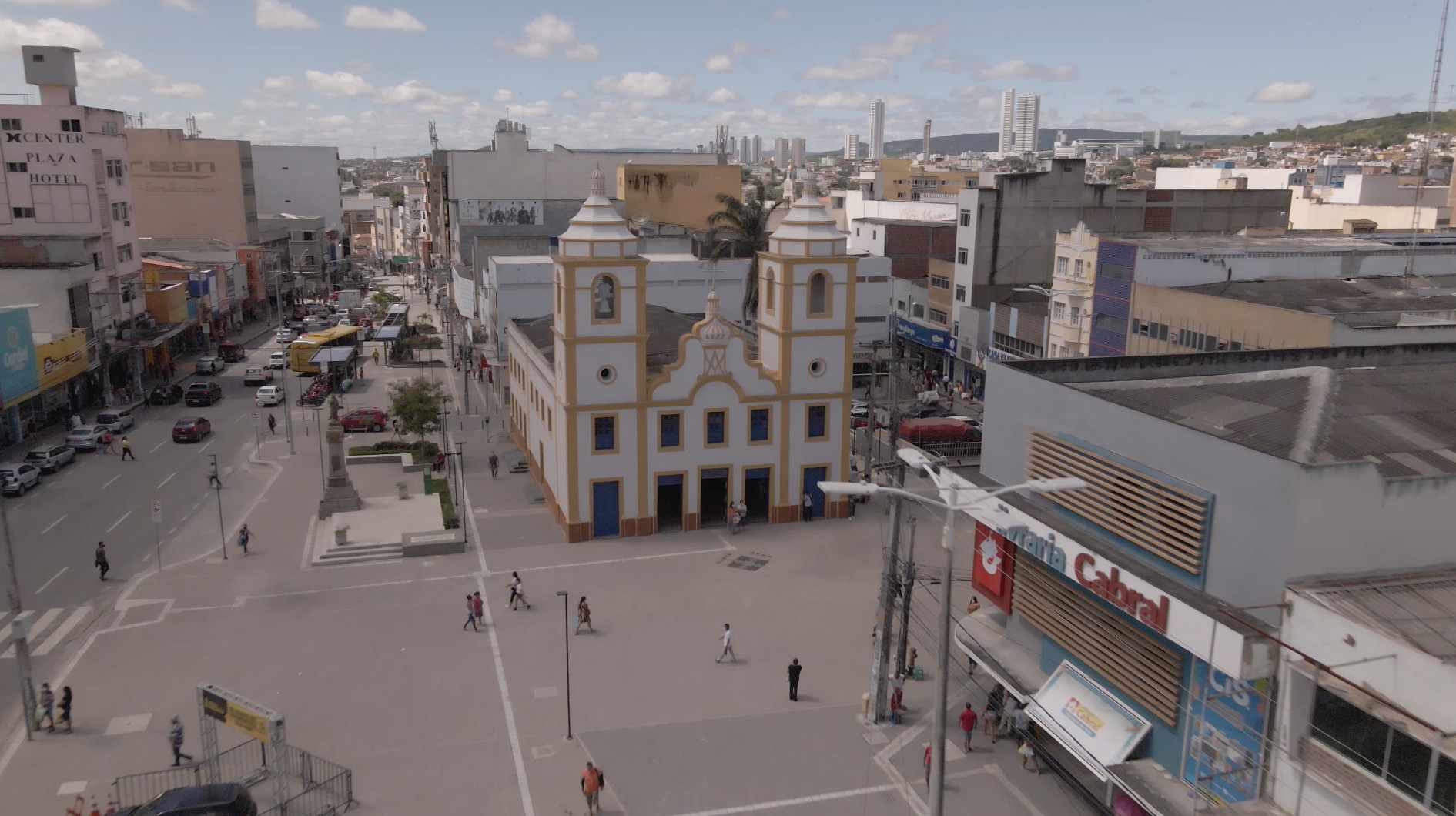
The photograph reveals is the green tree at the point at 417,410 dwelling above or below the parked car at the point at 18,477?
above

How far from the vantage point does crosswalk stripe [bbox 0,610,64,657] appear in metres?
26.8

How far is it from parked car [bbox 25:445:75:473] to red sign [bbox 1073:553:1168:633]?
40785 mm

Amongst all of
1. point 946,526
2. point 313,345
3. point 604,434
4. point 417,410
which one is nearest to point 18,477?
point 417,410

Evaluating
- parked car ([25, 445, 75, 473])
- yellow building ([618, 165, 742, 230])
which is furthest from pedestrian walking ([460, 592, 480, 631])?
yellow building ([618, 165, 742, 230])

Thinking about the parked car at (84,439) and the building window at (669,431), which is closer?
the building window at (669,431)

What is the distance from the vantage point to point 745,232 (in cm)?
5647

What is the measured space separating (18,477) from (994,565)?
121ft

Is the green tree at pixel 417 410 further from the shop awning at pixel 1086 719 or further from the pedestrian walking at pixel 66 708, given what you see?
the shop awning at pixel 1086 719

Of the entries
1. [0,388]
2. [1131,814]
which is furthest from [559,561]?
[0,388]

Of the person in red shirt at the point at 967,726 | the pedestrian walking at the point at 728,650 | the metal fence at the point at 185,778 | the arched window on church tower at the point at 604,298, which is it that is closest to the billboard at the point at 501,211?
the arched window on church tower at the point at 604,298

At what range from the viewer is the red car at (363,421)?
51.2 m

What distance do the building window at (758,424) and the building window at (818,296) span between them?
3948 millimetres

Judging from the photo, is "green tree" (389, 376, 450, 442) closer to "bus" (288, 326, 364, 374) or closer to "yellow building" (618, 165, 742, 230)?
"bus" (288, 326, 364, 374)

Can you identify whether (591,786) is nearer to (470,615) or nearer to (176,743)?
(176,743)
